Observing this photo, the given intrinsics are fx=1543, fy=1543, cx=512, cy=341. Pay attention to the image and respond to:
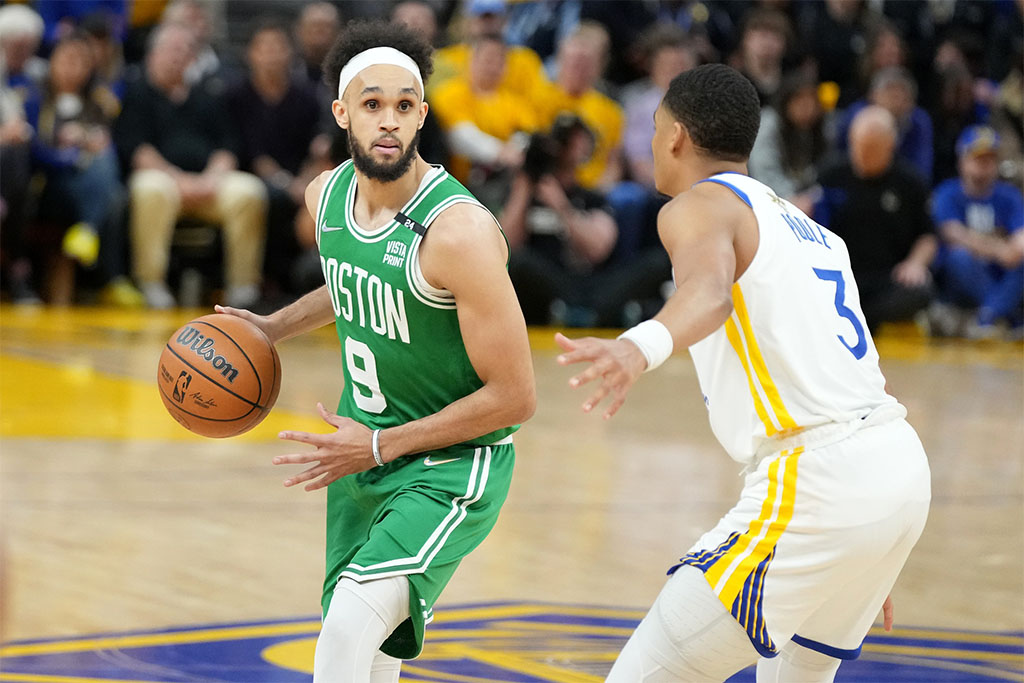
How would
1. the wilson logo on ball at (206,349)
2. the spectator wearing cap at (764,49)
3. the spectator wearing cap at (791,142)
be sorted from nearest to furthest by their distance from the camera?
1. the wilson logo on ball at (206,349)
2. the spectator wearing cap at (791,142)
3. the spectator wearing cap at (764,49)

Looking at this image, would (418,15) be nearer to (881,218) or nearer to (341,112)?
(881,218)

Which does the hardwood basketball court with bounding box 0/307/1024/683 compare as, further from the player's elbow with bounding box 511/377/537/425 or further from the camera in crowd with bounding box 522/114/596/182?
the camera in crowd with bounding box 522/114/596/182

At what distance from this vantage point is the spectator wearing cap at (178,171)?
13.0m

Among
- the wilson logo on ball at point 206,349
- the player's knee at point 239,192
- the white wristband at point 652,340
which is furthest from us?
the player's knee at point 239,192

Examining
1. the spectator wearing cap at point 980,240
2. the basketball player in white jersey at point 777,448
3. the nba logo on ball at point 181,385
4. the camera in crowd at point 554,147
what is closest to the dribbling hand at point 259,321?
the nba logo on ball at point 181,385

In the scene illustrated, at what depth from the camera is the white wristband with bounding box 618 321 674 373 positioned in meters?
3.15

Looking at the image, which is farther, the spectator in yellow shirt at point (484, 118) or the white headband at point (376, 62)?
the spectator in yellow shirt at point (484, 118)

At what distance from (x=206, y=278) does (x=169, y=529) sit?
7.50 metres

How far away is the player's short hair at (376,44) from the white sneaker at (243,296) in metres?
9.14

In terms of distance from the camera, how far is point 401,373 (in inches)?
152

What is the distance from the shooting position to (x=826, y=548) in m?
3.49

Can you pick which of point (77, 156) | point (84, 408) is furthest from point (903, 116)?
point (84, 408)

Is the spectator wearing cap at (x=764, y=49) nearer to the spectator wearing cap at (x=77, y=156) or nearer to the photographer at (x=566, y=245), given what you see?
the photographer at (x=566, y=245)

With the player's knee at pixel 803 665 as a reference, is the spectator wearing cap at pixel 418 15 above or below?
above
